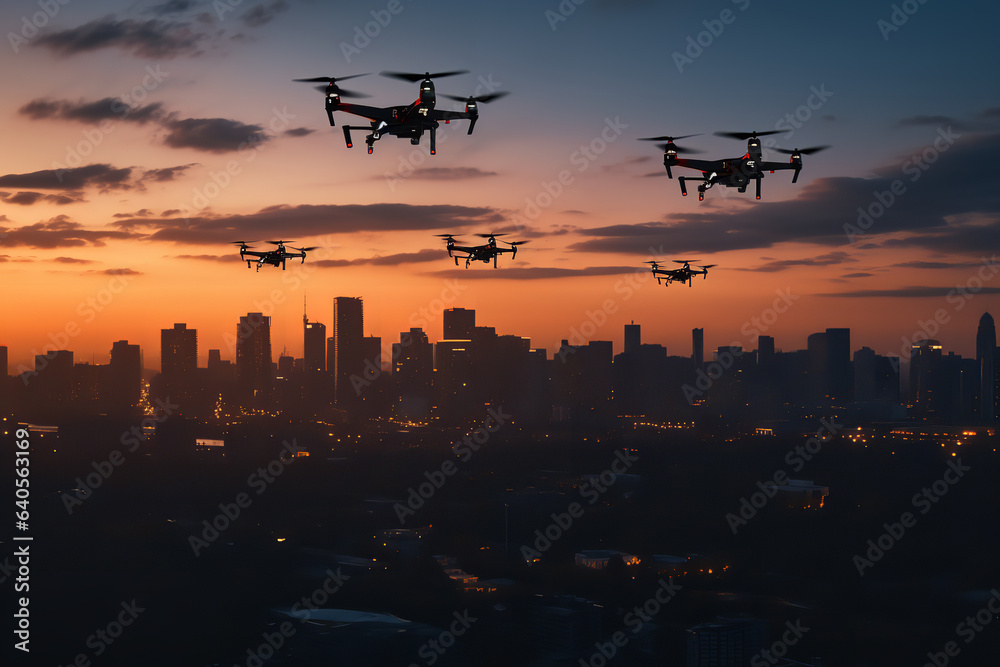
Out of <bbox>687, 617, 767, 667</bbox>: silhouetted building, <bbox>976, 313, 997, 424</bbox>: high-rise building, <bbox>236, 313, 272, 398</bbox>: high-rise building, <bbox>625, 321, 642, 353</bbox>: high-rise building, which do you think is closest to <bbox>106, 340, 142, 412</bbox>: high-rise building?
<bbox>236, 313, 272, 398</bbox>: high-rise building

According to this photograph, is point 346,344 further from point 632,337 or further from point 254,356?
point 632,337

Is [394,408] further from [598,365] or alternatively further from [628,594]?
[628,594]

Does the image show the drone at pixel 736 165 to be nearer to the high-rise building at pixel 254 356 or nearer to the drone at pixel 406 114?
the drone at pixel 406 114

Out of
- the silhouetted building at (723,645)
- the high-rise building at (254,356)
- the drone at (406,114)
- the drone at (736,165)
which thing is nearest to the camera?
the drone at (406,114)

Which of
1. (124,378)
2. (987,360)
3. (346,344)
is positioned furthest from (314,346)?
(987,360)

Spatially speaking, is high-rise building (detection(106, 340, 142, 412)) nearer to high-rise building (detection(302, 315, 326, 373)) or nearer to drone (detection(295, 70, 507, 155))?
high-rise building (detection(302, 315, 326, 373))

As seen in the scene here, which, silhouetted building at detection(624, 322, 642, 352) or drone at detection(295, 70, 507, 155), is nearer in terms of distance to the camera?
drone at detection(295, 70, 507, 155)

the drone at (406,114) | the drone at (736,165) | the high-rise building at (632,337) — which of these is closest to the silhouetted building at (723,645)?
the drone at (736,165)
